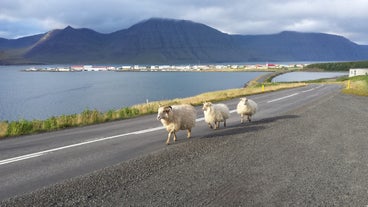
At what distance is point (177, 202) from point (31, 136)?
1204 centimetres

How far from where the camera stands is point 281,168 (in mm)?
9914

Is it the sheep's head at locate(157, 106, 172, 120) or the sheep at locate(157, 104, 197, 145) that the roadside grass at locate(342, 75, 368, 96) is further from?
the sheep's head at locate(157, 106, 172, 120)

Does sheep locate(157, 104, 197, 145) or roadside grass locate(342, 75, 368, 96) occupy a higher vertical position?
sheep locate(157, 104, 197, 145)

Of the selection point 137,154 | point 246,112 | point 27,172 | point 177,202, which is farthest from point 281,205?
point 246,112

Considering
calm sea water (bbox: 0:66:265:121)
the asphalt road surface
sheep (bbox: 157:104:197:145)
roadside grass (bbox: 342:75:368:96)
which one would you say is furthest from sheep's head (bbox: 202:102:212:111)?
roadside grass (bbox: 342:75:368:96)

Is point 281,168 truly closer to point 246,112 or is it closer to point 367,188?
point 367,188

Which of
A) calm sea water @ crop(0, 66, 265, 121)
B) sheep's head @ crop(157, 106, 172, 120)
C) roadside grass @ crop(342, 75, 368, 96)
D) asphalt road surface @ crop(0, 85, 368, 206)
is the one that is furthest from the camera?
calm sea water @ crop(0, 66, 265, 121)

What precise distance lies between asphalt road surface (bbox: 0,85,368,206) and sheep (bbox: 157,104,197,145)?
67cm

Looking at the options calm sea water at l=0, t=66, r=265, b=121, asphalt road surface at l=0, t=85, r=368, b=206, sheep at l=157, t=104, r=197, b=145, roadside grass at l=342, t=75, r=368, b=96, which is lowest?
calm sea water at l=0, t=66, r=265, b=121

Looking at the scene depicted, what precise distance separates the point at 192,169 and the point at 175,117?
4288 millimetres

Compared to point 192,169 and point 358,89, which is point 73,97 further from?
point 192,169

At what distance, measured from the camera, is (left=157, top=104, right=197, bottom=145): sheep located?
13.2m

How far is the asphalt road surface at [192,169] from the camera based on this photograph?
7.68 metres

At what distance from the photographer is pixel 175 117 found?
13820mm
